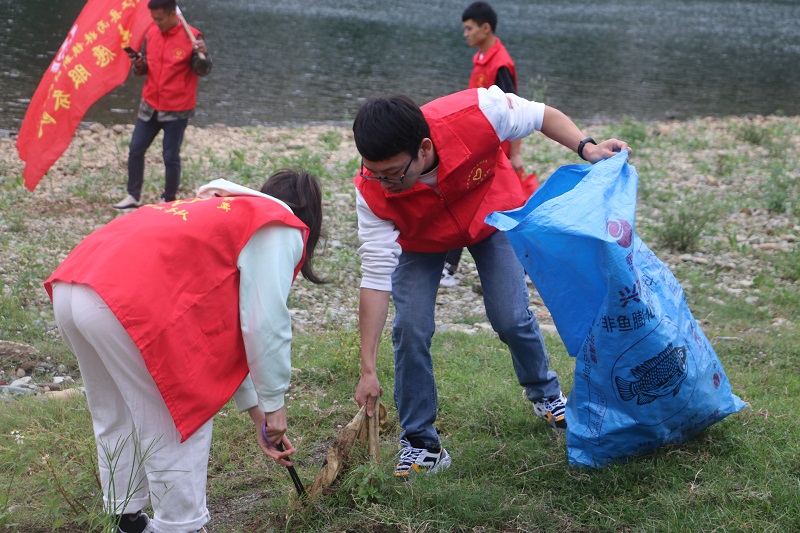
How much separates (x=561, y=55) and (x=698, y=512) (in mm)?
19758

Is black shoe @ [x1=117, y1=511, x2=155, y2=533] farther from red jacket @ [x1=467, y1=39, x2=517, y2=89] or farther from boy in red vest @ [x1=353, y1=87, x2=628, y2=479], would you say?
red jacket @ [x1=467, y1=39, x2=517, y2=89]

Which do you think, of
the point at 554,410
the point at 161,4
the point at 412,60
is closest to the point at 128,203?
the point at 161,4

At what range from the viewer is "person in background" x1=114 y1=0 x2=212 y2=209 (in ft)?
22.9

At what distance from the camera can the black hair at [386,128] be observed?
2637 millimetres

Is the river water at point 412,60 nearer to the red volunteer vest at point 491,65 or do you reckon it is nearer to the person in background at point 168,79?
the person in background at point 168,79

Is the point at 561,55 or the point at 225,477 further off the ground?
the point at 225,477

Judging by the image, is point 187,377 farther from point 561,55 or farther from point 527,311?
point 561,55

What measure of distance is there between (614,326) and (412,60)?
16732 millimetres

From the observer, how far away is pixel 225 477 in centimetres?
325

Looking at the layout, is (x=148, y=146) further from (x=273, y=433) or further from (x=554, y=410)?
(x=273, y=433)

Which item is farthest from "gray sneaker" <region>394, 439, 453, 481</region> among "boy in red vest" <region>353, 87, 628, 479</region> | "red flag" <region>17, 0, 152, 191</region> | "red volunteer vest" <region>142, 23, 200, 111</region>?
"red volunteer vest" <region>142, 23, 200, 111</region>

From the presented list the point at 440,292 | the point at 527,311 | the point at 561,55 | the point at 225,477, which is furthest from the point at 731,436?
the point at 561,55

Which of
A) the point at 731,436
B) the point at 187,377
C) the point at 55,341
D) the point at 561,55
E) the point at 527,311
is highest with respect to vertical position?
the point at 187,377

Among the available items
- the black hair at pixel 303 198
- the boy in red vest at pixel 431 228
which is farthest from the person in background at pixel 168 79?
the black hair at pixel 303 198
